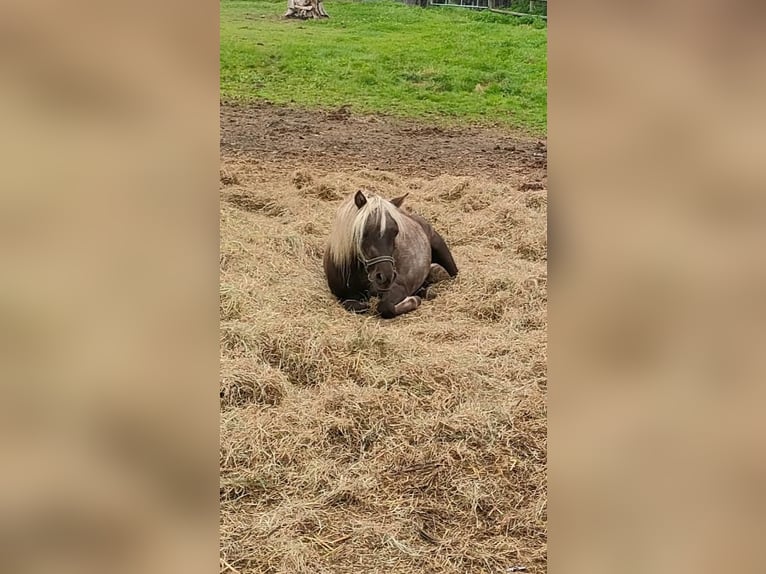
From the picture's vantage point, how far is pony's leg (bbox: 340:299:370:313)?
389 cm

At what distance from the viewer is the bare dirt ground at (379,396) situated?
6.39 feet

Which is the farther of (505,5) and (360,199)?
(505,5)

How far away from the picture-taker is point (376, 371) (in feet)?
9.84

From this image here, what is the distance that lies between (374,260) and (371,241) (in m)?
0.11
